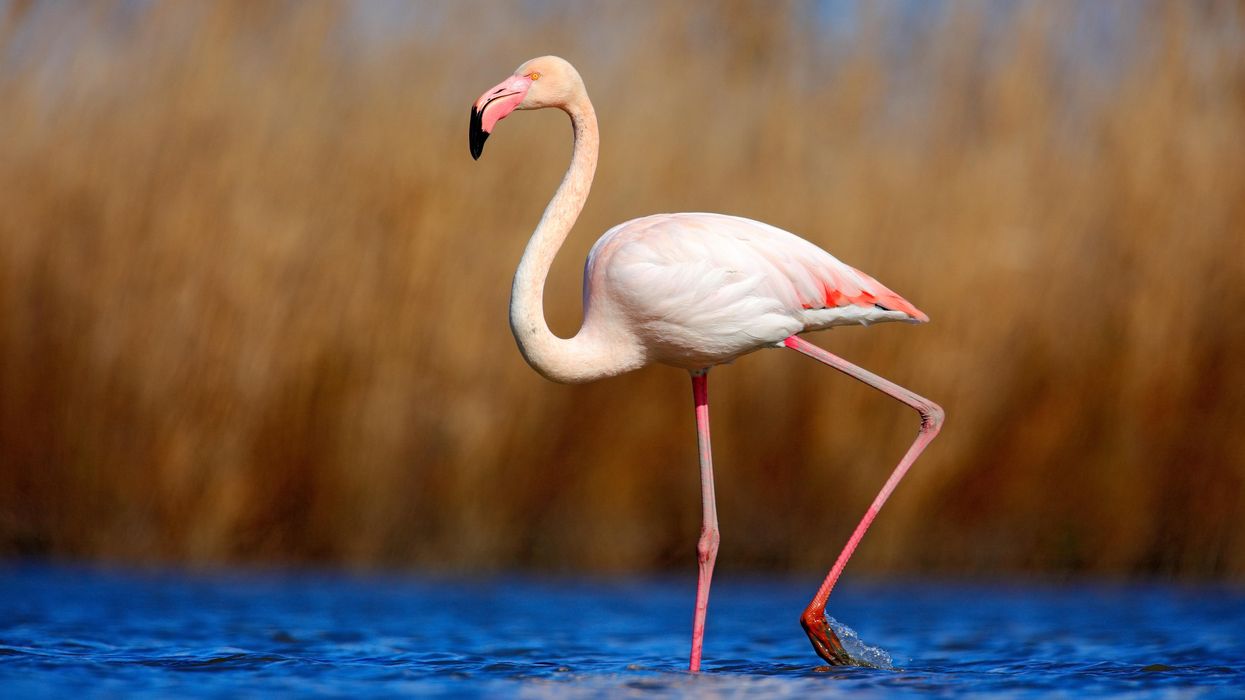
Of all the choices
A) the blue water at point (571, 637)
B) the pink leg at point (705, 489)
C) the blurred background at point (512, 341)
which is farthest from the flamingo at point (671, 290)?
the blurred background at point (512, 341)

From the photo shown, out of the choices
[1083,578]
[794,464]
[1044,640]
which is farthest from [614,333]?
[1083,578]

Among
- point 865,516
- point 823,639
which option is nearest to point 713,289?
point 865,516

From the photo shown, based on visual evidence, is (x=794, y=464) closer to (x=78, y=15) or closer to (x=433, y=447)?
(x=433, y=447)

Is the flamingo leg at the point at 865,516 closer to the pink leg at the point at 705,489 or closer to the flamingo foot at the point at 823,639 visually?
the flamingo foot at the point at 823,639

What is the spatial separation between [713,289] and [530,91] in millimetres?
826

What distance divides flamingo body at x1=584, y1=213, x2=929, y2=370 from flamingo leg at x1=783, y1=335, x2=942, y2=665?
0.12 m

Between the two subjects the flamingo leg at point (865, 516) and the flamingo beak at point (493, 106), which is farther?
the flamingo leg at point (865, 516)

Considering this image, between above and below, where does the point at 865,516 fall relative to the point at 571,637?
above

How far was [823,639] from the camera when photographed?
5219 mm

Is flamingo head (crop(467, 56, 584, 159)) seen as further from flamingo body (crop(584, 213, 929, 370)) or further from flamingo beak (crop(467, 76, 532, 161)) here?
flamingo body (crop(584, 213, 929, 370))

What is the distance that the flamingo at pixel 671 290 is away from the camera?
4938 mm

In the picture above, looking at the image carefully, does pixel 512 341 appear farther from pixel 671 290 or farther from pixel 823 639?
pixel 823 639

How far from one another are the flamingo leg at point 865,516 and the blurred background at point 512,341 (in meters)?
1.69

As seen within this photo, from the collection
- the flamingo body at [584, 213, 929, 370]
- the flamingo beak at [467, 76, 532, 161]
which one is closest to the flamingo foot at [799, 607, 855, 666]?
the flamingo body at [584, 213, 929, 370]
